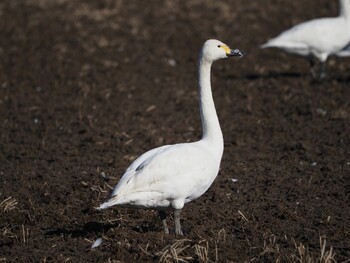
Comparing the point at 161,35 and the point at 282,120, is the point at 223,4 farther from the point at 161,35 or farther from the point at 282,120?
the point at 282,120

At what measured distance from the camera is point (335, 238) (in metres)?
6.59

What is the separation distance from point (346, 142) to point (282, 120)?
139 centimetres

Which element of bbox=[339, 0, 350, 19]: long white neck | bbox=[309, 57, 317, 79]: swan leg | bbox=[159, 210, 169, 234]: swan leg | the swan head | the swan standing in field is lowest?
bbox=[309, 57, 317, 79]: swan leg

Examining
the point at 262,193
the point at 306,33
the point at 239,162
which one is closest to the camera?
the point at 262,193

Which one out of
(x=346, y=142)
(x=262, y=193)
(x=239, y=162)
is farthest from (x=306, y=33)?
(x=262, y=193)

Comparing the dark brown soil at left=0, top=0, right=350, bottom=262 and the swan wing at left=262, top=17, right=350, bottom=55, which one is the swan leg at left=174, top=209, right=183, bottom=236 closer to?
the dark brown soil at left=0, top=0, right=350, bottom=262

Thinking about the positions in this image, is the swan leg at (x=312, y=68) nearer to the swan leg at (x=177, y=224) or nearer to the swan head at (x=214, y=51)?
the swan head at (x=214, y=51)

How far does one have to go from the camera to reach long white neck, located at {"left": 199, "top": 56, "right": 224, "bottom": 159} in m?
6.82

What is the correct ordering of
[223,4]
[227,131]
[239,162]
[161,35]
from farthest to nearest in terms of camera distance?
[223,4] → [161,35] → [227,131] → [239,162]

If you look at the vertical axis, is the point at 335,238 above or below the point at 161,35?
above

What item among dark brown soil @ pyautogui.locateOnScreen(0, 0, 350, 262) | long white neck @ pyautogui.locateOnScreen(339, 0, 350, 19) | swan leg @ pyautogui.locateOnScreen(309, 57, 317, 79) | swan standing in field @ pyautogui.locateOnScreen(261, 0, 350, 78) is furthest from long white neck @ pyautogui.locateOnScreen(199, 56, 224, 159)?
long white neck @ pyautogui.locateOnScreen(339, 0, 350, 19)

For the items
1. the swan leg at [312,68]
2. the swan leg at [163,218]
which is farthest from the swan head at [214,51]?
the swan leg at [312,68]

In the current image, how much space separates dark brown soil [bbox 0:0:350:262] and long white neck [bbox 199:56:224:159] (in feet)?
2.63

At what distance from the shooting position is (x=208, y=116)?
22.7 feet
